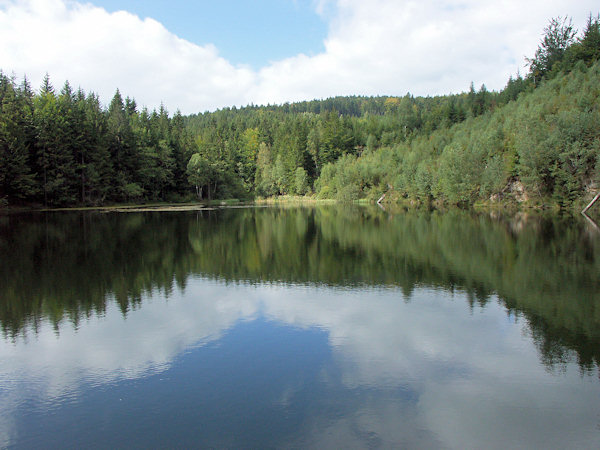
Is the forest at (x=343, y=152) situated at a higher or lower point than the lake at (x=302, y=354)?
higher

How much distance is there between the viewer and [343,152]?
105 metres

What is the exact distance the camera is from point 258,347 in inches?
342

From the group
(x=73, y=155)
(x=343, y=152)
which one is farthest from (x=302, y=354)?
(x=343, y=152)

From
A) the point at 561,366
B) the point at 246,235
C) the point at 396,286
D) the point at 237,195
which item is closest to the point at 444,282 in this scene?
the point at 396,286

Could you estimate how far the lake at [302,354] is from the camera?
575 cm

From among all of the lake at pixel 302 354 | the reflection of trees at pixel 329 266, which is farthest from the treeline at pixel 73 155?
the lake at pixel 302 354

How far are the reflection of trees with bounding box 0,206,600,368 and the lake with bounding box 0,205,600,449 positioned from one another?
115mm

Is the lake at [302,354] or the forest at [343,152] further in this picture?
the forest at [343,152]

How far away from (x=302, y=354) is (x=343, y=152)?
325 feet

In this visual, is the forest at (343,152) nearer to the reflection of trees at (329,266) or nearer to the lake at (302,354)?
the reflection of trees at (329,266)

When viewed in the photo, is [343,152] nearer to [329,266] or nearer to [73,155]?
[73,155]

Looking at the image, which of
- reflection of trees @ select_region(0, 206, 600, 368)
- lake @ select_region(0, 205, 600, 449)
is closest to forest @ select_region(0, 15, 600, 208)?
reflection of trees @ select_region(0, 206, 600, 368)

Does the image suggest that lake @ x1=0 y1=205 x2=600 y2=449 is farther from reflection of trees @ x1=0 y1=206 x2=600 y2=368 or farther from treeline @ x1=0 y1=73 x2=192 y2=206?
treeline @ x1=0 y1=73 x2=192 y2=206

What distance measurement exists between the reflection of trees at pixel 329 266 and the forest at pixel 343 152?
24762mm
